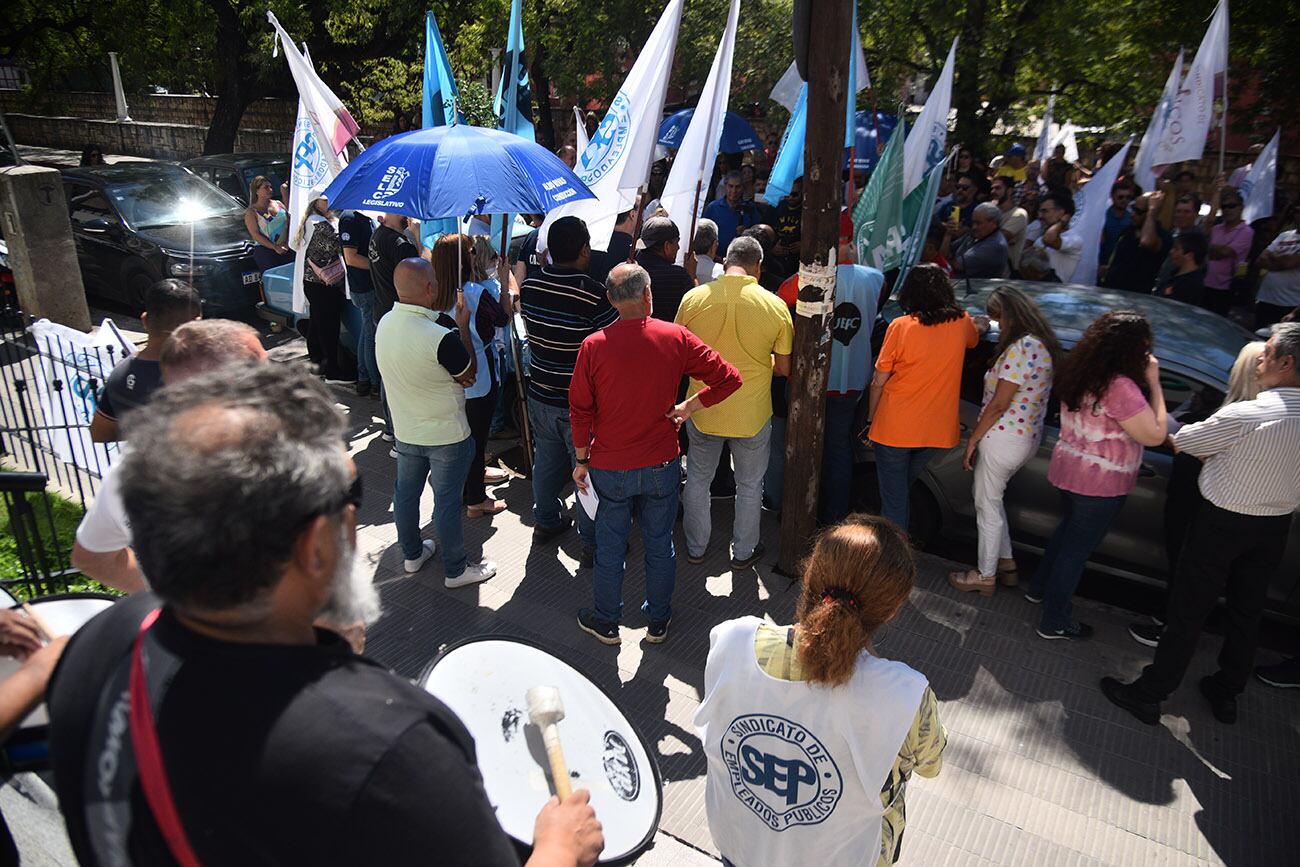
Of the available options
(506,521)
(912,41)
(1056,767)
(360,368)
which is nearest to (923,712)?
(1056,767)

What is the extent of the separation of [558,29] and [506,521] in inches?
558

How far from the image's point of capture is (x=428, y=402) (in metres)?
4.54

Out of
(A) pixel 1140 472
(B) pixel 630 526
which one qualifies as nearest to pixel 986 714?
(A) pixel 1140 472

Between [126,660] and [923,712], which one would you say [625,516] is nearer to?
[923,712]

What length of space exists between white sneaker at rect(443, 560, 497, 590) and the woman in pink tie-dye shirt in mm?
3138

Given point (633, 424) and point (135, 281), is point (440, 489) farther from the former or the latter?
point (135, 281)

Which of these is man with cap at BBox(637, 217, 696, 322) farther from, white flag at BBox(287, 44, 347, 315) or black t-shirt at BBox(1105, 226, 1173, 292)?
black t-shirt at BBox(1105, 226, 1173, 292)

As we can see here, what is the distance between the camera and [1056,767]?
380 cm

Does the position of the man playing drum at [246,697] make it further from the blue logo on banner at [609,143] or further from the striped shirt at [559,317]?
the blue logo on banner at [609,143]

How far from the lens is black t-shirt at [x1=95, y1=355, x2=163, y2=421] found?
363 centimetres

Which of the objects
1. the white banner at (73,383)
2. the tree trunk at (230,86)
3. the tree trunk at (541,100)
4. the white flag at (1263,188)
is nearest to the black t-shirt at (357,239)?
the white banner at (73,383)

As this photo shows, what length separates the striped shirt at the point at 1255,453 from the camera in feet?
11.4

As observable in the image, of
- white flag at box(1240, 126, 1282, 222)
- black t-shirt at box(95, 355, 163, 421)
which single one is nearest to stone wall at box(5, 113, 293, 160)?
white flag at box(1240, 126, 1282, 222)

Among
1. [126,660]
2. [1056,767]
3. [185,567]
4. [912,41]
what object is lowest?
[1056,767]
